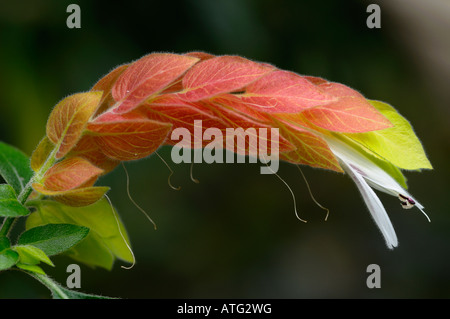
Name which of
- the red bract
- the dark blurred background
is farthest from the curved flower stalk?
the dark blurred background

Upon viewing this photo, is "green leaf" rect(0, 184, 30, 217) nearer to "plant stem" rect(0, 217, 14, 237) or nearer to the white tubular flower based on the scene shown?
"plant stem" rect(0, 217, 14, 237)

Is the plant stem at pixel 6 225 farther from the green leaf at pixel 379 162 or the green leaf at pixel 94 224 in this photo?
the green leaf at pixel 379 162

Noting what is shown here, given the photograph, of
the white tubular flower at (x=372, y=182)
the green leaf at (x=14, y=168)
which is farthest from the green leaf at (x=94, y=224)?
the white tubular flower at (x=372, y=182)

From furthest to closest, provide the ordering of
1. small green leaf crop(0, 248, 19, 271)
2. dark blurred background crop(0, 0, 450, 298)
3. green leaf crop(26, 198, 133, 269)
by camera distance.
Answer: dark blurred background crop(0, 0, 450, 298)
green leaf crop(26, 198, 133, 269)
small green leaf crop(0, 248, 19, 271)

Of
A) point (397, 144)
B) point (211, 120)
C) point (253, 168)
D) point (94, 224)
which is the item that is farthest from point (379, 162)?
point (253, 168)

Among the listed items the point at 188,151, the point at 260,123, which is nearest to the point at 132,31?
the point at 188,151

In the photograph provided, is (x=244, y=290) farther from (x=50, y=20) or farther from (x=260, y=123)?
(x=260, y=123)

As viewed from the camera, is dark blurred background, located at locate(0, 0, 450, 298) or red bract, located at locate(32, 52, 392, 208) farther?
dark blurred background, located at locate(0, 0, 450, 298)
